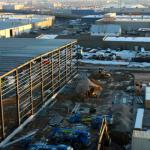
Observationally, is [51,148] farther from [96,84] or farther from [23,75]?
[96,84]

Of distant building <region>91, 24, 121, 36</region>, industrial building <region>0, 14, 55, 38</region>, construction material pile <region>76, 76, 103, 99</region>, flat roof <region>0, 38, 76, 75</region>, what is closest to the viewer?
flat roof <region>0, 38, 76, 75</region>

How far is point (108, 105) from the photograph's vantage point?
12023 mm

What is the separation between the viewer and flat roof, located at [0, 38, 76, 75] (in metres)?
9.80

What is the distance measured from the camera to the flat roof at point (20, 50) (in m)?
9.80

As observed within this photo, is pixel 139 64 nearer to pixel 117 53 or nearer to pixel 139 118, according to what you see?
pixel 117 53

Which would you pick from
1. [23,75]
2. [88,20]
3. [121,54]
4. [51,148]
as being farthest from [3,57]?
[88,20]

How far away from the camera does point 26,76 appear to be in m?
10.4

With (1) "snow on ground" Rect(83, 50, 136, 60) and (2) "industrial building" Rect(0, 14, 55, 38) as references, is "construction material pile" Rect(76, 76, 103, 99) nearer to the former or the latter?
(1) "snow on ground" Rect(83, 50, 136, 60)

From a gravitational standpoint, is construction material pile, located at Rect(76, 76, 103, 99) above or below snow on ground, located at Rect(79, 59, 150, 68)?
above

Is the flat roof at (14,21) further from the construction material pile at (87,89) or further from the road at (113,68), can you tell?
the construction material pile at (87,89)

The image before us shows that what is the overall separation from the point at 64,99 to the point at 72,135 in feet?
12.3

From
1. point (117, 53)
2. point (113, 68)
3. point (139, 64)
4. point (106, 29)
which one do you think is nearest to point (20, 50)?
point (113, 68)

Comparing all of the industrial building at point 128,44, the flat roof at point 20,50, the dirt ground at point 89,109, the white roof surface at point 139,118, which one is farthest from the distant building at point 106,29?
the white roof surface at point 139,118

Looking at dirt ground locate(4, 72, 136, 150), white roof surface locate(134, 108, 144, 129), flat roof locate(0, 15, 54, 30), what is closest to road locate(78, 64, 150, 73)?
dirt ground locate(4, 72, 136, 150)
